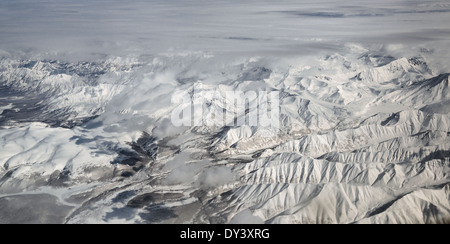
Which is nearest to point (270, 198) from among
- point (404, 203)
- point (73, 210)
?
point (404, 203)

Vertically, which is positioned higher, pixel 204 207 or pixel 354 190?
pixel 354 190
